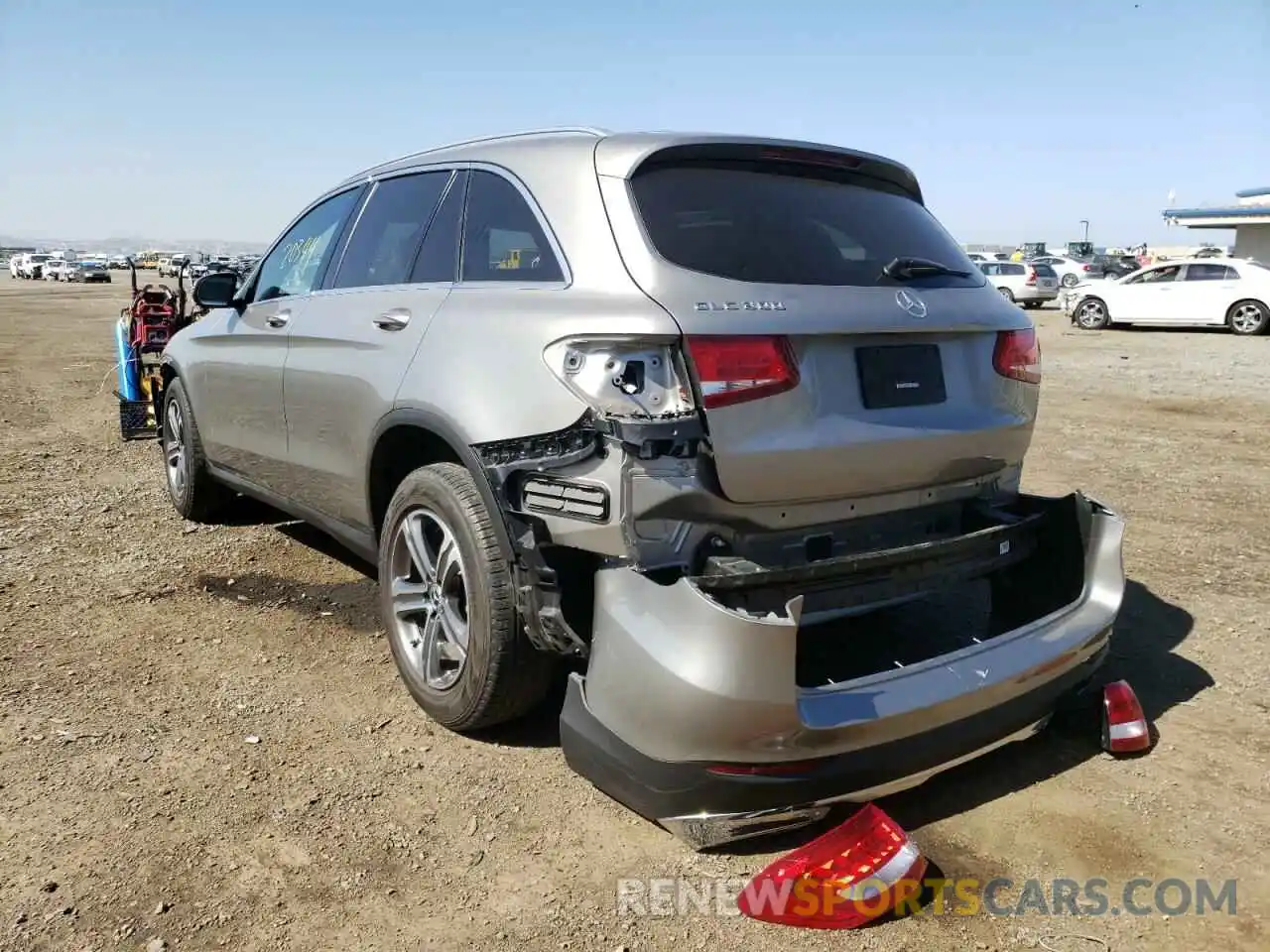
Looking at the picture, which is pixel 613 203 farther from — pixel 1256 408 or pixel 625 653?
pixel 1256 408

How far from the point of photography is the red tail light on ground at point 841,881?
235cm

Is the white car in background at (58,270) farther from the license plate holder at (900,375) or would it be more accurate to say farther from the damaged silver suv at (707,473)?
the license plate holder at (900,375)

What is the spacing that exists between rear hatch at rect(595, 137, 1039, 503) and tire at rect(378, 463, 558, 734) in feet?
2.65

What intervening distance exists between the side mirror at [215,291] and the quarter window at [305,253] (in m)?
0.12

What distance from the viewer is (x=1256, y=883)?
8.30 ft

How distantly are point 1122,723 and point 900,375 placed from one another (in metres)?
1.36

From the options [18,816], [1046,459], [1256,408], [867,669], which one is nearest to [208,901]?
[18,816]

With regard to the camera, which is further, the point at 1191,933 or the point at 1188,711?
the point at 1188,711

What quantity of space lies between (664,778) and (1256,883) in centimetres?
154

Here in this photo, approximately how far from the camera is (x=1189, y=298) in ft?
69.2

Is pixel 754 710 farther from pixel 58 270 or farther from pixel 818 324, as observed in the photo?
pixel 58 270

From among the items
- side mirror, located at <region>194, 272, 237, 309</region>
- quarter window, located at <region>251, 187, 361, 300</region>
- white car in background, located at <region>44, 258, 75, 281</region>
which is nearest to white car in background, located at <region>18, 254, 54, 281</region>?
white car in background, located at <region>44, 258, 75, 281</region>

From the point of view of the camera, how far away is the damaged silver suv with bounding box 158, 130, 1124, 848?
2.44 m

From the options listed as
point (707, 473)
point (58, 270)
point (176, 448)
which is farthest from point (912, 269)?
point (58, 270)
